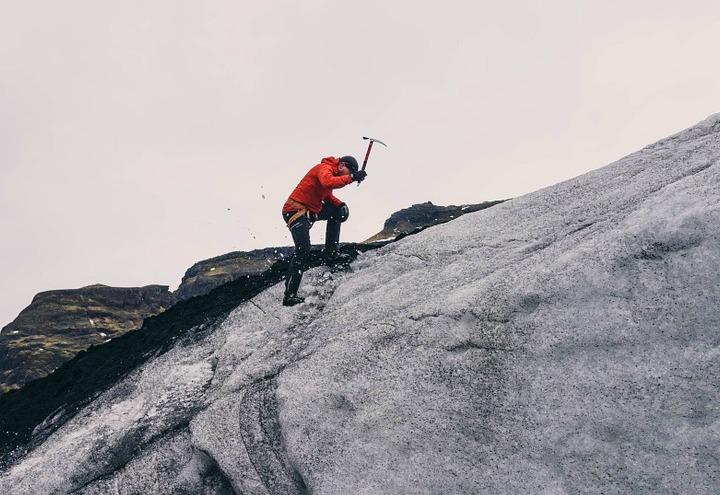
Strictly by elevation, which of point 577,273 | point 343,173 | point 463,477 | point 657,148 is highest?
point 343,173

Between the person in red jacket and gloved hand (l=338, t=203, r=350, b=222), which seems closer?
the person in red jacket

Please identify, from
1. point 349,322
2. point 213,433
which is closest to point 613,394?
point 349,322

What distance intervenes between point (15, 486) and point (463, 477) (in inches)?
394

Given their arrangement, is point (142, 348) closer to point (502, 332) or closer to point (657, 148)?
point (502, 332)

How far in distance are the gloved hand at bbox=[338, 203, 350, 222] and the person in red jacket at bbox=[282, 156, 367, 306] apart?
0.50 metres

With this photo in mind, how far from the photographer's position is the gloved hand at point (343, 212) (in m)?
17.5

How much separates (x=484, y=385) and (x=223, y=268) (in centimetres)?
12728

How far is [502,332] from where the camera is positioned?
10.3 meters

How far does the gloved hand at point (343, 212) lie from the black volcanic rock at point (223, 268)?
10120cm

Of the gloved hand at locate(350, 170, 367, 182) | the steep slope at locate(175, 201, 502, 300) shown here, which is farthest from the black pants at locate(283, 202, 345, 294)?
the steep slope at locate(175, 201, 502, 300)

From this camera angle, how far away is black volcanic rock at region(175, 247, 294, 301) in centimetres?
12162

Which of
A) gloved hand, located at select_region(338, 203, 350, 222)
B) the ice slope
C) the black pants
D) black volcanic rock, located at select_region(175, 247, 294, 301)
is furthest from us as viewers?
black volcanic rock, located at select_region(175, 247, 294, 301)

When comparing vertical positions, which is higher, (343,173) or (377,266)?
(343,173)

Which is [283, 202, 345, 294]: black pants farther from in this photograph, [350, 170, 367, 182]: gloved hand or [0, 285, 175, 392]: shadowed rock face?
[0, 285, 175, 392]: shadowed rock face
